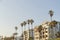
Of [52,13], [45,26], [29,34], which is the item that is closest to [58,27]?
[45,26]

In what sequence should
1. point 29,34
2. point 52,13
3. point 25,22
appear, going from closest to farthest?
1. point 52,13
2. point 25,22
3. point 29,34

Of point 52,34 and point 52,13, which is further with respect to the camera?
point 52,34

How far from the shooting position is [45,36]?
154 metres

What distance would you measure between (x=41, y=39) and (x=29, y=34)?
2631 cm

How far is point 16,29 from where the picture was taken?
16300cm

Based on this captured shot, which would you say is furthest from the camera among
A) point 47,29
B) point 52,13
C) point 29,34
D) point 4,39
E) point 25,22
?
point 4,39

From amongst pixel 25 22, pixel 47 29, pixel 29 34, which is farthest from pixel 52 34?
pixel 29 34

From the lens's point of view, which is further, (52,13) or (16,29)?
(16,29)

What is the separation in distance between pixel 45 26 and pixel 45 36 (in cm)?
847

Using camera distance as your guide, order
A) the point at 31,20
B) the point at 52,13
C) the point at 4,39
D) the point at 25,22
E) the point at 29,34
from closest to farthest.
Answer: the point at 52,13, the point at 31,20, the point at 25,22, the point at 29,34, the point at 4,39

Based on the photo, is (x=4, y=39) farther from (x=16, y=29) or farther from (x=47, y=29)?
(x=47, y=29)

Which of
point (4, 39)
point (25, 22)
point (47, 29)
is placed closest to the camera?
point (25, 22)

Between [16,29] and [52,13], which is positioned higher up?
[52,13]

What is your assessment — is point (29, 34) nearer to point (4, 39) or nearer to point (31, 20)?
point (4, 39)
